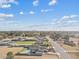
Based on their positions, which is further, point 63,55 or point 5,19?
point 5,19

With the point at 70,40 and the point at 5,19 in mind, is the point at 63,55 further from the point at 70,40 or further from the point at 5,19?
the point at 5,19

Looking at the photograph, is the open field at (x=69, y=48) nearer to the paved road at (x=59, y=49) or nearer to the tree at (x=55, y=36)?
the paved road at (x=59, y=49)

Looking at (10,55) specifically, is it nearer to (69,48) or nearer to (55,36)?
(55,36)

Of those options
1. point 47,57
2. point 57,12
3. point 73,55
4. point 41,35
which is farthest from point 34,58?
point 57,12

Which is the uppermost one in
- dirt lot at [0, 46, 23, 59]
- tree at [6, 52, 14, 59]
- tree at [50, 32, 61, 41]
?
tree at [50, 32, 61, 41]

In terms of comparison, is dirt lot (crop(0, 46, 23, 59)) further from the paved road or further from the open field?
the open field

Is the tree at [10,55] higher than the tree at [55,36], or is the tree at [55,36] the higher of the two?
the tree at [55,36]

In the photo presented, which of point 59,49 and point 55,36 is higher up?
point 55,36

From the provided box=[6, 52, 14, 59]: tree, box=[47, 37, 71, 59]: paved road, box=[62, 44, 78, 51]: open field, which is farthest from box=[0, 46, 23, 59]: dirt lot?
box=[62, 44, 78, 51]: open field

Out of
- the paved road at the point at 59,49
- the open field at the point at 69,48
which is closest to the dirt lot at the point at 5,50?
the paved road at the point at 59,49

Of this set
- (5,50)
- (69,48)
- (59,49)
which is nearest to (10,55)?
(5,50)

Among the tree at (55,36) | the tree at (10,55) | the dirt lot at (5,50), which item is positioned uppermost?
the tree at (55,36)
